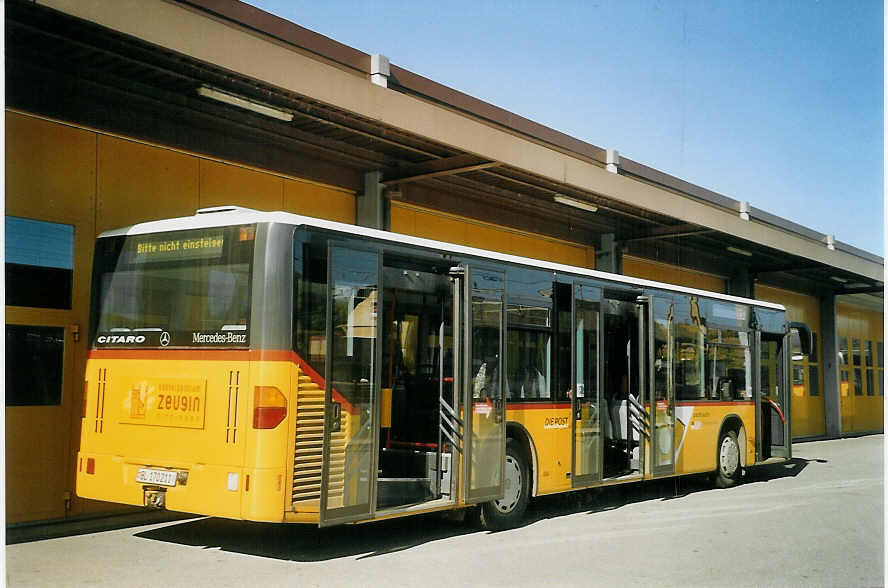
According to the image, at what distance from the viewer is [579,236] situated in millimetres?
20406

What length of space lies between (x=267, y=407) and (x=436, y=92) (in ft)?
23.6

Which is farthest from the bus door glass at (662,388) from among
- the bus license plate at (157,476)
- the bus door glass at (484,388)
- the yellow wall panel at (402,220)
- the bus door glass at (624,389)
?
the bus license plate at (157,476)

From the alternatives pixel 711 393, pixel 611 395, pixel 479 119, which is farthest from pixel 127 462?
pixel 711 393

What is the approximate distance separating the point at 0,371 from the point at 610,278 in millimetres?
7905

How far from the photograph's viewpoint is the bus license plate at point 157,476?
8013 mm

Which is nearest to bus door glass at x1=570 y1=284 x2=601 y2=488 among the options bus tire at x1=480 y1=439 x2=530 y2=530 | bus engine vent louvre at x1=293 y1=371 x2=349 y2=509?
bus tire at x1=480 y1=439 x2=530 y2=530

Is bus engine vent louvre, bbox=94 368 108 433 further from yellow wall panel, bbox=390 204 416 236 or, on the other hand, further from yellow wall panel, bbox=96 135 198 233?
yellow wall panel, bbox=390 204 416 236

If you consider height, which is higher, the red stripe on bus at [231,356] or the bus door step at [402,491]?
the red stripe on bus at [231,356]

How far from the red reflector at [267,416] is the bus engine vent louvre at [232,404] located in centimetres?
23

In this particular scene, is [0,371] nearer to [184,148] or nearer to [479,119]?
[184,148]

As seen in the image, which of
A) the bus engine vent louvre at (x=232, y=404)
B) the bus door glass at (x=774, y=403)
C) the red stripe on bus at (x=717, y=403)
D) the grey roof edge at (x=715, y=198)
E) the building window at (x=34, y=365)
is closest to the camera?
the bus engine vent louvre at (x=232, y=404)

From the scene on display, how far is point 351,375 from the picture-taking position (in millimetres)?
8273

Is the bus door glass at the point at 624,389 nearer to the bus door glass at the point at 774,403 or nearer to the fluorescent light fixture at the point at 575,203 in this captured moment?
the bus door glass at the point at 774,403

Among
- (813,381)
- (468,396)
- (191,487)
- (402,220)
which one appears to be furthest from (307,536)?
(813,381)
